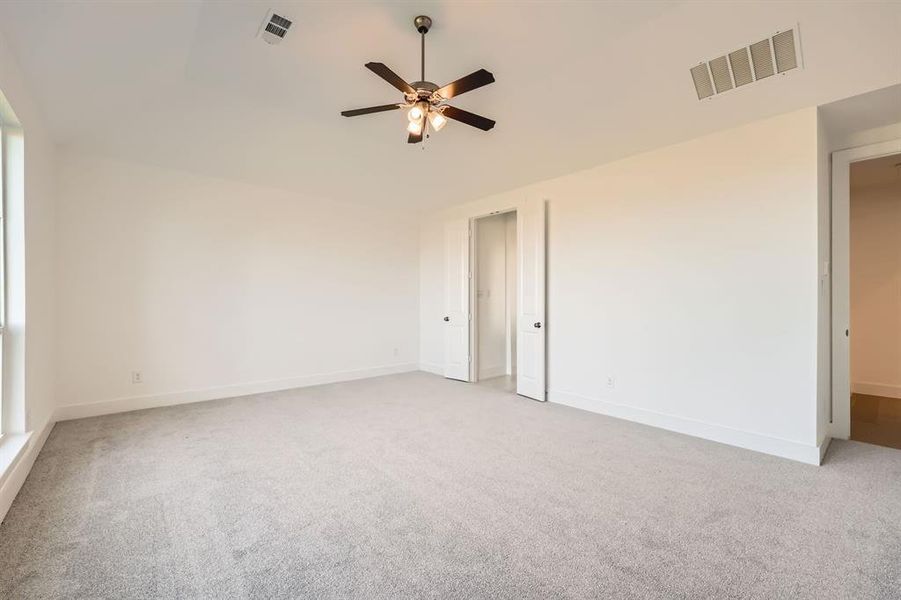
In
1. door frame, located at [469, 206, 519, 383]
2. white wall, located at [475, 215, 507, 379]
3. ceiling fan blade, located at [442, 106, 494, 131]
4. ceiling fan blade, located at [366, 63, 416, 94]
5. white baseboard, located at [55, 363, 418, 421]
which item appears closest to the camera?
ceiling fan blade, located at [366, 63, 416, 94]

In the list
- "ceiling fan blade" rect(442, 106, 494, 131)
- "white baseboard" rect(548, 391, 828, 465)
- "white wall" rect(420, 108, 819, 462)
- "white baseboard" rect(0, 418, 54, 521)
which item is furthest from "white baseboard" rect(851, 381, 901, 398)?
"white baseboard" rect(0, 418, 54, 521)

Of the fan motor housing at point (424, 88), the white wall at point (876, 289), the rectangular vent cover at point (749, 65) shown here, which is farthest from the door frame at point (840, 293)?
the fan motor housing at point (424, 88)

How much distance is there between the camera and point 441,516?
2213 mm

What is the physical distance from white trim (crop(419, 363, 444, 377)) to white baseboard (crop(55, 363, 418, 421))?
51 cm

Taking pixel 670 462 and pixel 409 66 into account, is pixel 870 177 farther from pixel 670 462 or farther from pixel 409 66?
pixel 409 66

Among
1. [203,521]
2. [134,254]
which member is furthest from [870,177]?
[134,254]

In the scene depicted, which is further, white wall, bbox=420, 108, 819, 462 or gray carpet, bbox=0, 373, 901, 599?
white wall, bbox=420, 108, 819, 462

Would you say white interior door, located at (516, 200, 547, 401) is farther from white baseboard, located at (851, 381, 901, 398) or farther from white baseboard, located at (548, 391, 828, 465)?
white baseboard, located at (851, 381, 901, 398)

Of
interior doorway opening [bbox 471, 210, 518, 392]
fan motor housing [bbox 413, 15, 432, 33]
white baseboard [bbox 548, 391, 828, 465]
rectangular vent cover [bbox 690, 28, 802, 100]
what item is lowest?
white baseboard [bbox 548, 391, 828, 465]

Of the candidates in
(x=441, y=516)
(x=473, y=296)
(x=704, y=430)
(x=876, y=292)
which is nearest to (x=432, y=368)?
(x=473, y=296)

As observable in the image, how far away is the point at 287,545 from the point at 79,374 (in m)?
3.57

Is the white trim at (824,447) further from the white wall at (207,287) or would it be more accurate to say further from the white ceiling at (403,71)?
the white wall at (207,287)

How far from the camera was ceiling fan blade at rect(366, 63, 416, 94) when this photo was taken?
217 cm

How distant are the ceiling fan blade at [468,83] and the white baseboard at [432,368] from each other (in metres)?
4.51
